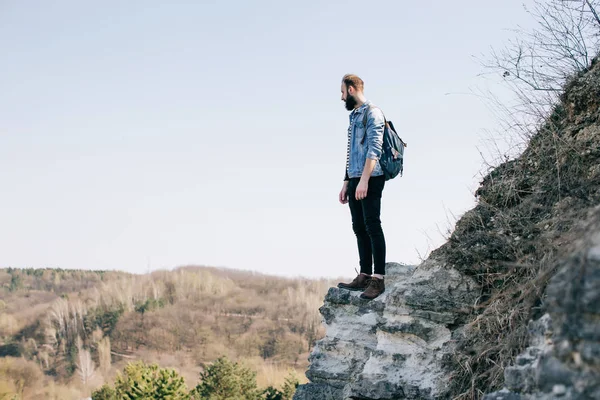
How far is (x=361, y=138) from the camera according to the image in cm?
495

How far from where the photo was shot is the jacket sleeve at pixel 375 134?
4.75m

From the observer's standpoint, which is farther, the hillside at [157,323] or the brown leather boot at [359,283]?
the hillside at [157,323]

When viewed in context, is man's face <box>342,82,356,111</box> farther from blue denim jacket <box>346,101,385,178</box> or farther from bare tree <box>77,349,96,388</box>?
bare tree <box>77,349,96,388</box>

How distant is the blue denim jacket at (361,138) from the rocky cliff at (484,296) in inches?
36.7

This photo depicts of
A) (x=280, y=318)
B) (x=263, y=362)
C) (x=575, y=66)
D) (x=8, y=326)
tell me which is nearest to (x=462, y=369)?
(x=575, y=66)

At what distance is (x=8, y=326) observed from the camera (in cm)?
9275

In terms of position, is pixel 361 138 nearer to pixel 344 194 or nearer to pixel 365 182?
pixel 365 182

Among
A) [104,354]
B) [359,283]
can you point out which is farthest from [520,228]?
[104,354]

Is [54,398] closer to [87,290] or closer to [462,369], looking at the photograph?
[87,290]

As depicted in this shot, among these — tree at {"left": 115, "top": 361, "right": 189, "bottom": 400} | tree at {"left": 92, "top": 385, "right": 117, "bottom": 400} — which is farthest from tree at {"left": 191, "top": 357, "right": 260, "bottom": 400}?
tree at {"left": 92, "top": 385, "right": 117, "bottom": 400}

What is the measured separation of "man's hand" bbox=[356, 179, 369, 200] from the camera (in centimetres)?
474

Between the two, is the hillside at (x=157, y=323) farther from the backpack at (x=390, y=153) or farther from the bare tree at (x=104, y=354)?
the backpack at (x=390, y=153)

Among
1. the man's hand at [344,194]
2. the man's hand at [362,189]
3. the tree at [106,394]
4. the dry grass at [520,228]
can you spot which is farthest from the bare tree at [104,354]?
the dry grass at [520,228]

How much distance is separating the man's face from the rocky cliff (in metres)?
1.36
